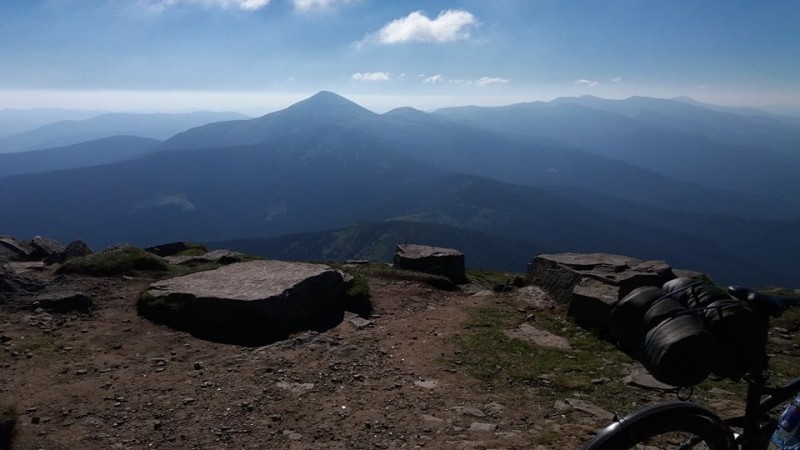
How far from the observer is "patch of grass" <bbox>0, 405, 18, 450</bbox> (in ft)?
22.7

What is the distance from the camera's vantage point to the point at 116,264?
1536 centimetres

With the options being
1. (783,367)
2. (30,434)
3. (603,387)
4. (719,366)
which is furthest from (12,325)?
(783,367)

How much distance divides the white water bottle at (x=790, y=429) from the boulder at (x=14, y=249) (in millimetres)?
24867

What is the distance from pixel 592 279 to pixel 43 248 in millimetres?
22279

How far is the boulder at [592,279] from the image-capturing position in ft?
42.0

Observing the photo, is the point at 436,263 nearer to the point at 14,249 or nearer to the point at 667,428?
the point at 667,428

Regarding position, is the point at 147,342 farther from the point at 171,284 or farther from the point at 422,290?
the point at 422,290

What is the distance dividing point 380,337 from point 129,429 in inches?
225

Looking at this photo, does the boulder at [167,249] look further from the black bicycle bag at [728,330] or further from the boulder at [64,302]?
the black bicycle bag at [728,330]

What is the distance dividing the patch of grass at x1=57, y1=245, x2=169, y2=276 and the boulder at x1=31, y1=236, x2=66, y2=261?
6.15 m

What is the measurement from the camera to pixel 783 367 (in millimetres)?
10672

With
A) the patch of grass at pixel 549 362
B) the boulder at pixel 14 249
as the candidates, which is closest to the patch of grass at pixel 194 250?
the boulder at pixel 14 249

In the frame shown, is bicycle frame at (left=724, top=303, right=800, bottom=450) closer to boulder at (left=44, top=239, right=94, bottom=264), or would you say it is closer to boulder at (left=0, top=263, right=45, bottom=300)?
boulder at (left=0, top=263, right=45, bottom=300)

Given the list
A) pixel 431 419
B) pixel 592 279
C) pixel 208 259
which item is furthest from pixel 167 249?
pixel 431 419
